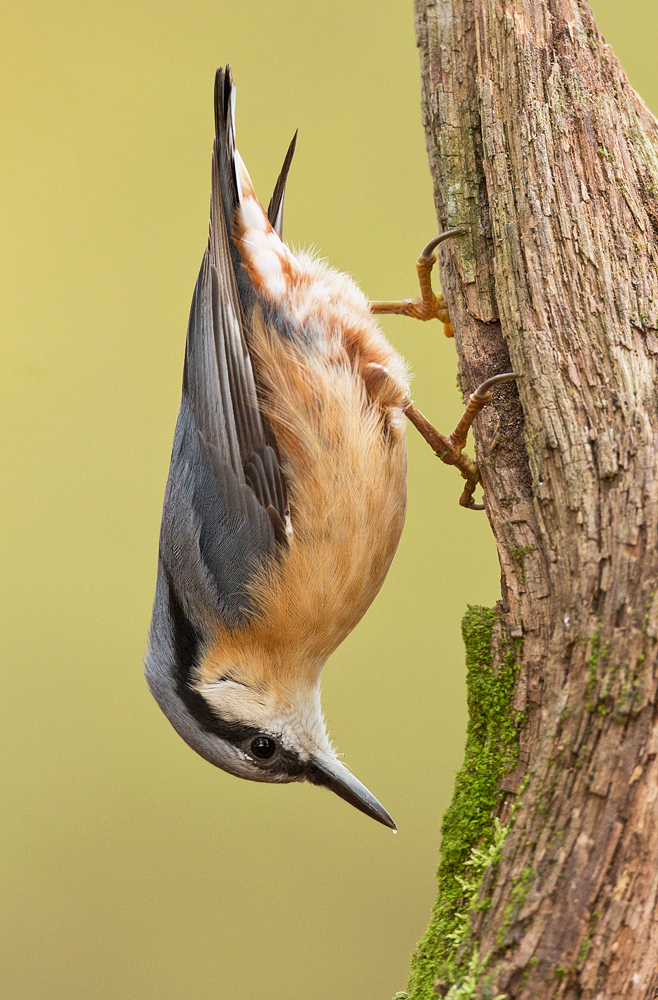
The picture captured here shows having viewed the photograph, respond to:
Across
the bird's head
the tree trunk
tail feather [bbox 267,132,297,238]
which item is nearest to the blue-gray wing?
the bird's head

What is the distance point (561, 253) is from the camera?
1526 millimetres

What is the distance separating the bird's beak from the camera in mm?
1931

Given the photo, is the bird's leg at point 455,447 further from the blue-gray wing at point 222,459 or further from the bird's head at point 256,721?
the bird's head at point 256,721

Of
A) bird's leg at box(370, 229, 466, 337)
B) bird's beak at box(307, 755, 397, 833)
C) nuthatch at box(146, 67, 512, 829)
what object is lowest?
bird's beak at box(307, 755, 397, 833)

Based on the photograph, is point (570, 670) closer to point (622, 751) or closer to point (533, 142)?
point (622, 751)

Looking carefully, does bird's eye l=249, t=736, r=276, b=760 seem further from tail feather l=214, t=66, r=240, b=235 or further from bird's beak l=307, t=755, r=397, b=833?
tail feather l=214, t=66, r=240, b=235

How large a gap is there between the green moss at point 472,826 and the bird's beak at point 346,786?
44 centimetres

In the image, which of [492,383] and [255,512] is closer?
[492,383]

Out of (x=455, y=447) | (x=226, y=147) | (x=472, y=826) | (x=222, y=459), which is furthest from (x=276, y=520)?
(x=226, y=147)

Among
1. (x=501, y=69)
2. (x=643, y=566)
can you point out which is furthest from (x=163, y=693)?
(x=501, y=69)

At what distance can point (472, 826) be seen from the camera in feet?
4.72

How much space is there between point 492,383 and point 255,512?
629 millimetres

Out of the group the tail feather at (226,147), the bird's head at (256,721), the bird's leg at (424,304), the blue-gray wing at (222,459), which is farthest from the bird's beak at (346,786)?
the tail feather at (226,147)

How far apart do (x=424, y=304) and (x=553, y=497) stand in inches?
32.8
